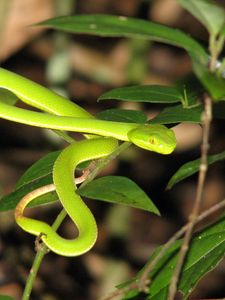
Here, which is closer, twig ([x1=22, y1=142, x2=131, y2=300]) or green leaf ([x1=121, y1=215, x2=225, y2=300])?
twig ([x1=22, y1=142, x2=131, y2=300])

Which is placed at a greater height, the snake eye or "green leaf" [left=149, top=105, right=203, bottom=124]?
the snake eye

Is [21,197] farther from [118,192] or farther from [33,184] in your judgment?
[118,192]

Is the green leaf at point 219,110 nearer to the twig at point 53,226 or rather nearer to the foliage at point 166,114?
the foliage at point 166,114

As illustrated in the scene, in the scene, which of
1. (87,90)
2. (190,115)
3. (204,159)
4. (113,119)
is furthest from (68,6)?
(204,159)

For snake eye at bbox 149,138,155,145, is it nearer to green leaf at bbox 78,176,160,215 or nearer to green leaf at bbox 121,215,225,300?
green leaf at bbox 121,215,225,300

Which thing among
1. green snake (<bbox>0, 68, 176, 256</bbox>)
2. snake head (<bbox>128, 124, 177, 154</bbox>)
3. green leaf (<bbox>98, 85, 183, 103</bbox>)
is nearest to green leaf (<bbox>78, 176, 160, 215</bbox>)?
green snake (<bbox>0, 68, 176, 256</bbox>)

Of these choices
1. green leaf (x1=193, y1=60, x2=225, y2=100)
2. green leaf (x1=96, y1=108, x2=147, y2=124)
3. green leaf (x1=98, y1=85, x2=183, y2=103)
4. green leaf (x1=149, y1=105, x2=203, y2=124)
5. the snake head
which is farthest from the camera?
the snake head

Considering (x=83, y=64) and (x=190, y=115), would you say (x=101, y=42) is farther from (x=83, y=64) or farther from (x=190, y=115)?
(x=190, y=115)
